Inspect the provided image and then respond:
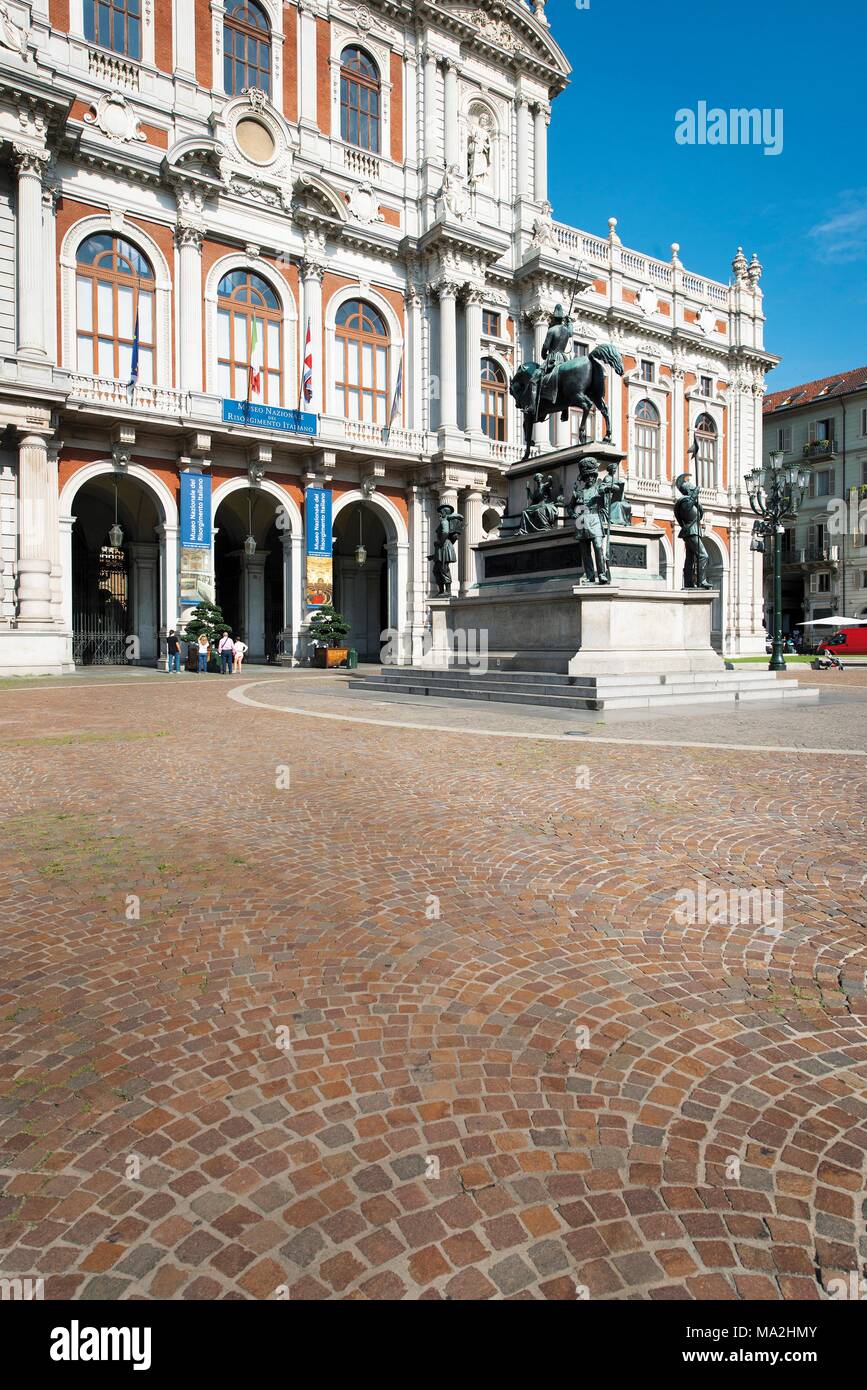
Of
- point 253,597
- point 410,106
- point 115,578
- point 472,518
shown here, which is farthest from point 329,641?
point 410,106

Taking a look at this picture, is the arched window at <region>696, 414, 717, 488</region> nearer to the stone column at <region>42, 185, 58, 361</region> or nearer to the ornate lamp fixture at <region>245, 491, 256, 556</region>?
the ornate lamp fixture at <region>245, 491, 256, 556</region>

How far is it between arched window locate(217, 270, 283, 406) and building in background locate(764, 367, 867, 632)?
1537 inches

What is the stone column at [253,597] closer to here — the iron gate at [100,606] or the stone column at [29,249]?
the iron gate at [100,606]

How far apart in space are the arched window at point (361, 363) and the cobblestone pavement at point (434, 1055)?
101 feet

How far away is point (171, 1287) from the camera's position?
184 centimetres

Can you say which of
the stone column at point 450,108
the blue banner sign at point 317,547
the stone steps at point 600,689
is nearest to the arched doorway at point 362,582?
the blue banner sign at point 317,547

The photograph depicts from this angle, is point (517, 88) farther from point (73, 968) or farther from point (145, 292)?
point (73, 968)

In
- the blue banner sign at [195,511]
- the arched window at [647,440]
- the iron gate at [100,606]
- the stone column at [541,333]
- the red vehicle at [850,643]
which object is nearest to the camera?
the blue banner sign at [195,511]

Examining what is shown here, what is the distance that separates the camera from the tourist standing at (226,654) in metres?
25.8

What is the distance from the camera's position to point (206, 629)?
27125 mm

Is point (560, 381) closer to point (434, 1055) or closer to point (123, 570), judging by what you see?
point (434, 1055)

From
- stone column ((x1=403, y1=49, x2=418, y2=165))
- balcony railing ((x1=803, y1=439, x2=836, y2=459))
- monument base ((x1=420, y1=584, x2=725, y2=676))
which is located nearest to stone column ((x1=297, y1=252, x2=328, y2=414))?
stone column ((x1=403, y1=49, x2=418, y2=165))

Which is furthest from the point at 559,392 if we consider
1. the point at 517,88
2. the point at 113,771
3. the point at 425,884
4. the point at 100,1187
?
the point at 517,88

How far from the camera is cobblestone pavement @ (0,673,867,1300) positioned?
196 cm
